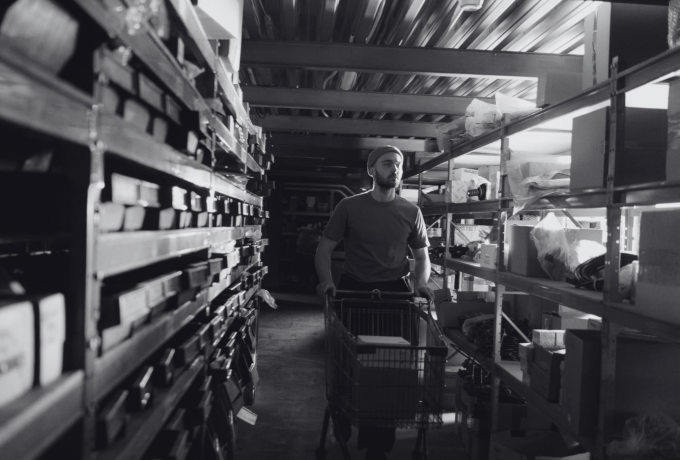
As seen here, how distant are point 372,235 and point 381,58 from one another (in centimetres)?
126

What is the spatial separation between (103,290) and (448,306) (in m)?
3.55

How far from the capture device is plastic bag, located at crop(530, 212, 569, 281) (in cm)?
307

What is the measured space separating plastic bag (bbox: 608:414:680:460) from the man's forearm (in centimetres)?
143

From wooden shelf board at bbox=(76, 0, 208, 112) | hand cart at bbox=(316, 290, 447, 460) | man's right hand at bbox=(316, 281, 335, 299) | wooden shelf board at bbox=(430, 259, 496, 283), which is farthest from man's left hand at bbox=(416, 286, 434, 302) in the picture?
wooden shelf board at bbox=(76, 0, 208, 112)

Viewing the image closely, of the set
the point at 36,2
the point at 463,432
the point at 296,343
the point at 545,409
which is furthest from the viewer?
the point at 296,343

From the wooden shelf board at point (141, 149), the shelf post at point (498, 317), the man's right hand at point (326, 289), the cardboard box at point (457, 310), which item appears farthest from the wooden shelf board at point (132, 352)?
the cardboard box at point (457, 310)

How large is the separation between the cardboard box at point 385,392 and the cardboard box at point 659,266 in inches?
42.9

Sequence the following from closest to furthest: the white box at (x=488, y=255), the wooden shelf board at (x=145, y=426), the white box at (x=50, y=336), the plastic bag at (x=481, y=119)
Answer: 1. the white box at (x=50, y=336)
2. the wooden shelf board at (x=145, y=426)
3. the plastic bag at (x=481, y=119)
4. the white box at (x=488, y=255)

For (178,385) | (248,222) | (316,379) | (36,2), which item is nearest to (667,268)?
(178,385)

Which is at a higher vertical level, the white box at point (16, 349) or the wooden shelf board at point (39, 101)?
the wooden shelf board at point (39, 101)

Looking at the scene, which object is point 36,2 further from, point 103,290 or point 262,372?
point 262,372

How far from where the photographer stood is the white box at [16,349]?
30.7 inches

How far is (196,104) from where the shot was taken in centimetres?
178

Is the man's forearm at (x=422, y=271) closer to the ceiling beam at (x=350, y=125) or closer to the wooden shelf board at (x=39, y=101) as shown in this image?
the wooden shelf board at (x=39, y=101)
